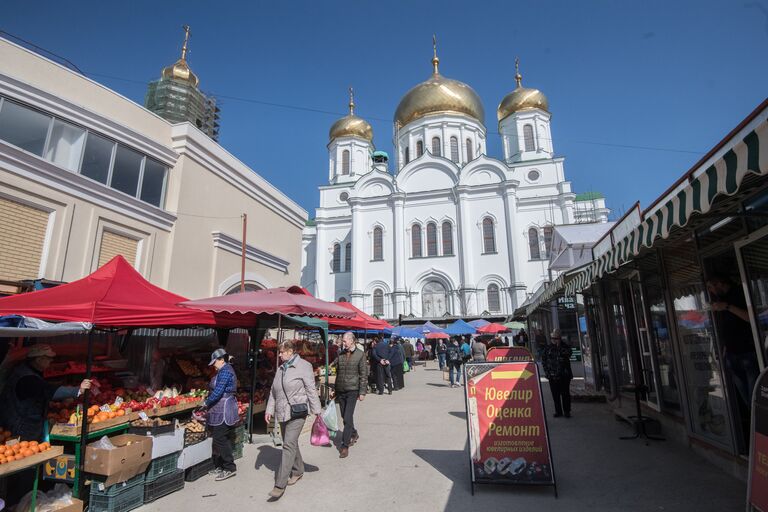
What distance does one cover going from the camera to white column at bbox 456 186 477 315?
30.5m

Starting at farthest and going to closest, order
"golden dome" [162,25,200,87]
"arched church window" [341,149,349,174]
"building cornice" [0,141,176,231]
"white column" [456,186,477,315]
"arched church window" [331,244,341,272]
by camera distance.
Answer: "arched church window" [341,149,349,174], "arched church window" [331,244,341,272], "white column" [456,186,477,315], "golden dome" [162,25,200,87], "building cornice" [0,141,176,231]

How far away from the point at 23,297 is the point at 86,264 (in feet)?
15.1

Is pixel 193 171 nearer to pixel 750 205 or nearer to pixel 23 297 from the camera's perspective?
pixel 23 297

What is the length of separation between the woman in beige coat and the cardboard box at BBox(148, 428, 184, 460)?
42.2 inches

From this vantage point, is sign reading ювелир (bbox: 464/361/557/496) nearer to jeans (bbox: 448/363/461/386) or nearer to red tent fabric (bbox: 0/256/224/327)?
red tent fabric (bbox: 0/256/224/327)

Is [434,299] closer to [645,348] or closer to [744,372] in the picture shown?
[645,348]

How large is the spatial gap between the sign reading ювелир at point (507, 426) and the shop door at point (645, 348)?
3489 millimetres

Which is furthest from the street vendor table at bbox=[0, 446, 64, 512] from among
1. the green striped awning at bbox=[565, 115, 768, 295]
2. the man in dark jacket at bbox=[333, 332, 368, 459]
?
the green striped awning at bbox=[565, 115, 768, 295]

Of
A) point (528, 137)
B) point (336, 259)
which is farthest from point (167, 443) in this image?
point (528, 137)

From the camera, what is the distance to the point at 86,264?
30.1 ft

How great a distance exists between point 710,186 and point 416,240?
101 ft

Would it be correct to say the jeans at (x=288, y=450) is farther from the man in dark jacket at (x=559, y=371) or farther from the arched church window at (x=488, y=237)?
the arched church window at (x=488, y=237)

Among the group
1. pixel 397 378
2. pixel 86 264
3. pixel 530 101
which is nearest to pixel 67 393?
pixel 86 264

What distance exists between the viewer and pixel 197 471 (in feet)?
17.0
